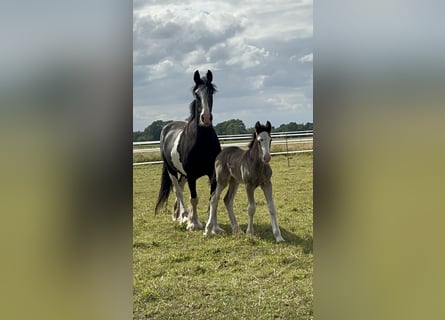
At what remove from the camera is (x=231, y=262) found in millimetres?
2801

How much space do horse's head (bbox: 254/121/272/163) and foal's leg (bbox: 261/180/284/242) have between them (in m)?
0.14

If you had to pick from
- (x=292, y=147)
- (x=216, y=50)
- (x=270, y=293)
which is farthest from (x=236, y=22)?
(x=270, y=293)

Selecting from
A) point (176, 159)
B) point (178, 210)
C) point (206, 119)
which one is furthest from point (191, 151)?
point (178, 210)

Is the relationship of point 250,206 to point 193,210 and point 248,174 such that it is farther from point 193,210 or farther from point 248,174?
point 193,210

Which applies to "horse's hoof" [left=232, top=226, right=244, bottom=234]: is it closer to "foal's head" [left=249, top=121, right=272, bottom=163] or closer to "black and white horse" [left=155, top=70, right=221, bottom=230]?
"black and white horse" [left=155, top=70, right=221, bottom=230]

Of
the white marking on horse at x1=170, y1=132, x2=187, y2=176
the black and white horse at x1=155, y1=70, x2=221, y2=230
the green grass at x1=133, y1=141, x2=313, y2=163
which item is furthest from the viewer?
the white marking on horse at x1=170, y1=132, x2=187, y2=176

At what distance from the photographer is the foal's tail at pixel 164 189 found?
2879 millimetres

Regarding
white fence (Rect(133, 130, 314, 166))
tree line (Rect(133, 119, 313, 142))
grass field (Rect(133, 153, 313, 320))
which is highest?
tree line (Rect(133, 119, 313, 142))

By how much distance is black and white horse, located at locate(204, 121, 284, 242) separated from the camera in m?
2.80

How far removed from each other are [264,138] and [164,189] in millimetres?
600

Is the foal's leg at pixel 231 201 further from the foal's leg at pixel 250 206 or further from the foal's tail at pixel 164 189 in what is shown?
the foal's tail at pixel 164 189

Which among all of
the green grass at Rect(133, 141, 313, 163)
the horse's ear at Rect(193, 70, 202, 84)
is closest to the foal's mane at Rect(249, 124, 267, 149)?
the green grass at Rect(133, 141, 313, 163)
